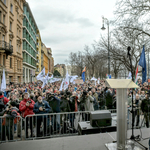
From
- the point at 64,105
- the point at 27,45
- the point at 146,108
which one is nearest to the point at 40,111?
the point at 64,105

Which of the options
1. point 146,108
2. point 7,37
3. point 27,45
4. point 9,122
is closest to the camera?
point 9,122

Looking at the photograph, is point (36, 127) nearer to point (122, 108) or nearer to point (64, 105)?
point (64, 105)

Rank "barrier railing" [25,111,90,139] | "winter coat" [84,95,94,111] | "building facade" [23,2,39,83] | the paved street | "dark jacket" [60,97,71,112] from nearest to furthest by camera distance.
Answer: the paved street
"barrier railing" [25,111,90,139]
"dark jacket" [60,97,71,112]
"winter coat" [84,95,94,111]
"building facade" [23,2,39,83]

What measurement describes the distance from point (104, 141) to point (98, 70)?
159 feet

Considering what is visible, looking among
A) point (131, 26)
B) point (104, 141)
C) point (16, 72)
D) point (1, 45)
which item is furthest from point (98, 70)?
point (104, 141)

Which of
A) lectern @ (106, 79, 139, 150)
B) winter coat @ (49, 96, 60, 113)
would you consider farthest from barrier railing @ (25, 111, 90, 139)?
lectern @ (106, 79, 139, 150)

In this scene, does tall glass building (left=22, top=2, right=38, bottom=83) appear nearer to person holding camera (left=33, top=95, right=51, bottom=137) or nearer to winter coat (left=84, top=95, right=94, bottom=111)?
winter coat (left=84, top=95, right=94, bottom=111)

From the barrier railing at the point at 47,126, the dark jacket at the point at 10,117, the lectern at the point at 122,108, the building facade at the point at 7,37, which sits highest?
the building facade at the point at 7,37

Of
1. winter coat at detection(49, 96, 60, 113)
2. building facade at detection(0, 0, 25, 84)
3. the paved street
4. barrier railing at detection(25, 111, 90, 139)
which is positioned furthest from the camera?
building facade at detection(0, 0, 25, 84)

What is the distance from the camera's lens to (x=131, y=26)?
42.6ft

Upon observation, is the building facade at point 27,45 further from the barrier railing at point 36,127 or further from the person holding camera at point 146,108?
the person holding camera at point 146,108

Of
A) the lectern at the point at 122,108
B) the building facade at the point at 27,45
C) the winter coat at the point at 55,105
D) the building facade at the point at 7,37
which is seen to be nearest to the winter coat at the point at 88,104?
the winter coat at the point at 55,105

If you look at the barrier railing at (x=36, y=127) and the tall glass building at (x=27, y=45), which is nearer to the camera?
the barrier railing at (x=36, y=127)

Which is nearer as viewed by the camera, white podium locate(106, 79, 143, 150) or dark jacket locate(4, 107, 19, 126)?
white podium locate(106, 79, 143, 150)
